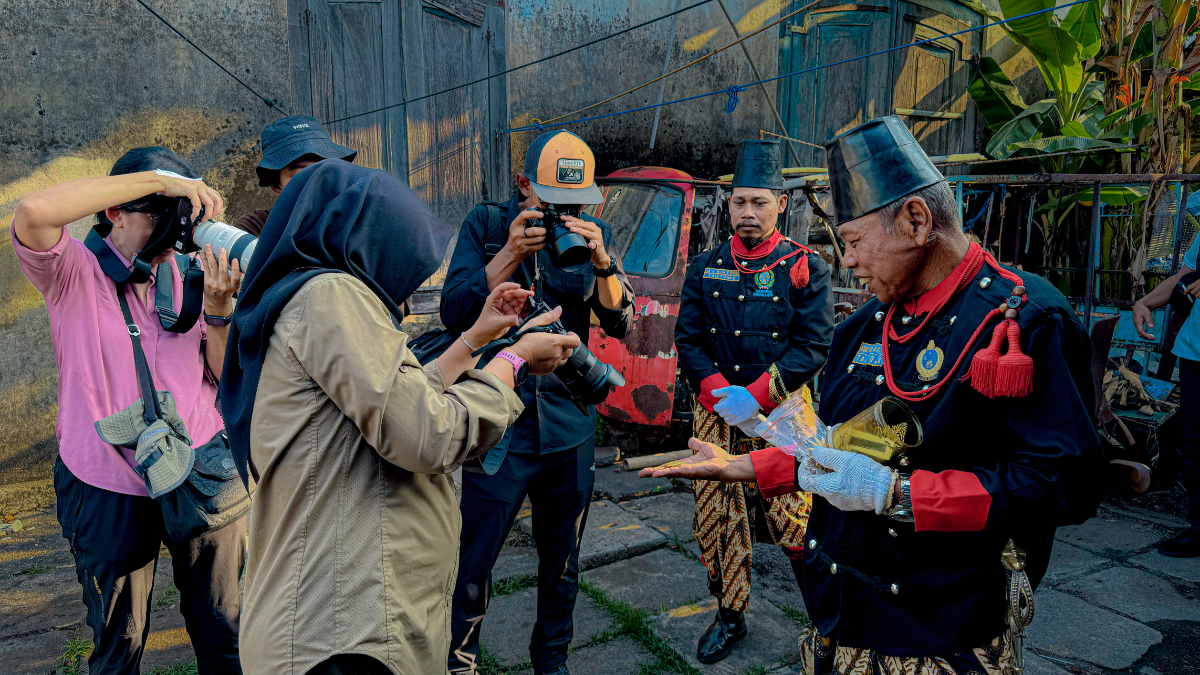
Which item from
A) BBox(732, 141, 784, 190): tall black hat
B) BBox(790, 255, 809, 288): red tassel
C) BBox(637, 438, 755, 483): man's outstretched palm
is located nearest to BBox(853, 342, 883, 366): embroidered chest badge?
BBox(637, 438, 755, 483): man's outstretched palm

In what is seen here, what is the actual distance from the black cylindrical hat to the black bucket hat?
1.91m

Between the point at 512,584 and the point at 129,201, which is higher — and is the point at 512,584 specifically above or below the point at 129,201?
below

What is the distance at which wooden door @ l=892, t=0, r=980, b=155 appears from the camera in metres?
9.63

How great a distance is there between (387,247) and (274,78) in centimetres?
474

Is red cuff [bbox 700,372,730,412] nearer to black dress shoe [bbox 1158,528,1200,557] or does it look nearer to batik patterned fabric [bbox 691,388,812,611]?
batik patterned fabric [bbox 691,388,812,611]

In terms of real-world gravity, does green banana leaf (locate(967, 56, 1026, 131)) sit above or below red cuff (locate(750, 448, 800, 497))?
above

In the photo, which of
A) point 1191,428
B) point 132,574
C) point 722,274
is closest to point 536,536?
point 132,574

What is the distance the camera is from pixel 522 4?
689 cm

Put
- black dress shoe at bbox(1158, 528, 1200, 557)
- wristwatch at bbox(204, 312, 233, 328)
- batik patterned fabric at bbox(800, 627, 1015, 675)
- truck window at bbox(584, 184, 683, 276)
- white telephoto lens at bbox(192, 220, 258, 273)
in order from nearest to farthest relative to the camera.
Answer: batik patterned fabric at bbox(800, 627, 1015, 675)
white telephoto lens at bbox(192, 220, 258, 273)
wristwatch at bbox(204, 312, 233, 328)
black dress shoe at bbox(1158, 528, 1200, 557)
truck window at bbox(584, 184, 683, 276)

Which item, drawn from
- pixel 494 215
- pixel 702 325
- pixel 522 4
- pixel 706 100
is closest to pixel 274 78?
pixel 522 4

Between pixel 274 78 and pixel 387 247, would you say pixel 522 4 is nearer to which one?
pixel 274 78

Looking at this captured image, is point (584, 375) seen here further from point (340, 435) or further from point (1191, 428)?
point (1191, 428)

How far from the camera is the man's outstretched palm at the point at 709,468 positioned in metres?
1.96

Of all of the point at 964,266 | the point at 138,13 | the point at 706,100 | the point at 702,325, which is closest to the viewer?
the point at 964,266
